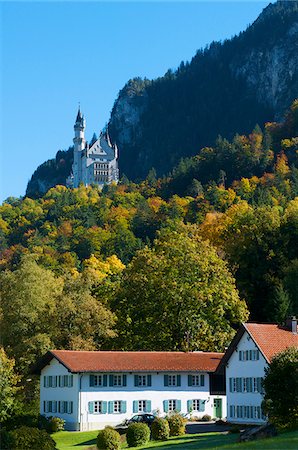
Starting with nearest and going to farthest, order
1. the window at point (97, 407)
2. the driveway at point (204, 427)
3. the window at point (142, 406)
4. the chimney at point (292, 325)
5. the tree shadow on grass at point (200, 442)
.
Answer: the tree shadow on grass at point (200, 442), the driveway at point (204, 427), the chimney at point (292, 325), the window at point (97, 407), the window at point (142, 406)

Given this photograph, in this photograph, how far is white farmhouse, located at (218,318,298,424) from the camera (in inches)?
2334

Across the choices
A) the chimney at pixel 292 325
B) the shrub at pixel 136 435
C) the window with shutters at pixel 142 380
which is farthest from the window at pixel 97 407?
the chimney at pixel 292 325

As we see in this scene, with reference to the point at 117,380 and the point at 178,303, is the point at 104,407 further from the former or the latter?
the point at 178,303

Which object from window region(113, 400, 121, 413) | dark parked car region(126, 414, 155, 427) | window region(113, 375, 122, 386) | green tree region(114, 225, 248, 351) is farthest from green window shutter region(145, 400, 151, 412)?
green tree region(114, 225, 248, 351)

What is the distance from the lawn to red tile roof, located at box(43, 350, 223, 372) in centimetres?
512

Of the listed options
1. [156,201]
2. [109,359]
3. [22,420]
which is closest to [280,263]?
[109,359]

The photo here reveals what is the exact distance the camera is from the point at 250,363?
60.7 metres

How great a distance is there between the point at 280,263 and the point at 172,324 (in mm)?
23114

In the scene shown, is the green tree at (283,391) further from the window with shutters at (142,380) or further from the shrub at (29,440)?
the window with shutters at (142,380)

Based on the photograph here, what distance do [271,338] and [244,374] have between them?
335 cm

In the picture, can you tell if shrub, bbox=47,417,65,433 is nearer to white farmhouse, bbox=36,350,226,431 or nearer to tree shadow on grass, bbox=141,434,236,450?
white farmhouse, bbox=36,350,226,431

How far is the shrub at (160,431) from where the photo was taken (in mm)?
54062

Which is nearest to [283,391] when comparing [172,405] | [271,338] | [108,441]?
[108,441]

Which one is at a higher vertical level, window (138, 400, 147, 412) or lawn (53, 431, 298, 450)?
window (138, 400, 147, 412)
